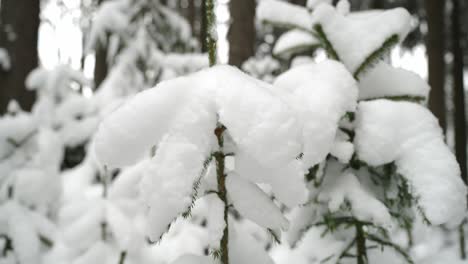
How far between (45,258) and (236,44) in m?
2.83

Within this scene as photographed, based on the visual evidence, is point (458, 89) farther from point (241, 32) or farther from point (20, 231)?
point (20, 231)

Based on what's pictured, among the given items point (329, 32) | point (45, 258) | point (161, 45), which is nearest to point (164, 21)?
point (161, 45)

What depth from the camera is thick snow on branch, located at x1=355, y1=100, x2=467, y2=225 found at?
1.18m

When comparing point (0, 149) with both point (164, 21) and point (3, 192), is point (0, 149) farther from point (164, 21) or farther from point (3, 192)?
point (164, 21)

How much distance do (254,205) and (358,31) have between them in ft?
2.99

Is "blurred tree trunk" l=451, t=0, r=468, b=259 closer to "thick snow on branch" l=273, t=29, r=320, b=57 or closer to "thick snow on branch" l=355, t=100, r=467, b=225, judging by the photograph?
"thick snow on branch" l=273, t=29, r=320, b=57

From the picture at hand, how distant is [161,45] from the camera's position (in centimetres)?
569

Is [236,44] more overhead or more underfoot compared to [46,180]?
more overhead

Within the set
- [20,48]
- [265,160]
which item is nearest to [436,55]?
[20,48]

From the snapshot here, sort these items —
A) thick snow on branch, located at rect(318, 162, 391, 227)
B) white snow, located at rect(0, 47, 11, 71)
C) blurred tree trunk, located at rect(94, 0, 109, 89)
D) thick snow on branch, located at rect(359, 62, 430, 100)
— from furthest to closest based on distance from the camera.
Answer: blurred tree trunk, located at rect(94, 0, 109, 89)
white snow, located at rect(0, 47, 11, 71)
thick snow on branch, located at rect(359, 62, 430, 100)
thick snow on branch, located at rect(318, 162, 391, 227)

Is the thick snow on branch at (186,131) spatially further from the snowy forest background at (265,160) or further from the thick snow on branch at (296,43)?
the thick snow on branch at (296,43)

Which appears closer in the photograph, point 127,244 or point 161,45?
point 127,244

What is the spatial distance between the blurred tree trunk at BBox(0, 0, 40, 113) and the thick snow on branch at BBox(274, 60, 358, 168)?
17.1ft

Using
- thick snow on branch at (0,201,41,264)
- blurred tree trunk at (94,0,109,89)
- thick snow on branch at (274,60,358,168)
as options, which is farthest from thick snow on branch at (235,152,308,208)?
blurred tree trunk at (94,0,109,89)
